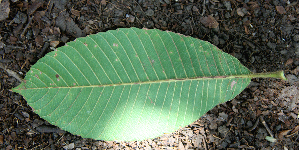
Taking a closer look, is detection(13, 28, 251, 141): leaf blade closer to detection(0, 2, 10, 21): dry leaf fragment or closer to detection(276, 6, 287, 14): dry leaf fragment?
detection(0, 2, 10, 21): dry leaf fragment

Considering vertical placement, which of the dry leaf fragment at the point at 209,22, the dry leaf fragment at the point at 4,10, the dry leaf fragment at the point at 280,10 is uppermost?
the dry leaf fragment at the point at 280,10

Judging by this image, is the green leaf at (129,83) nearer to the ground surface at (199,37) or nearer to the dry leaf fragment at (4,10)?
the ground surface at (199,37)

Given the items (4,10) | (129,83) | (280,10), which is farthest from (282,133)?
(4,10)

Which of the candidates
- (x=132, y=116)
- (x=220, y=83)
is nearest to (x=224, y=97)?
(x=220, y=83)

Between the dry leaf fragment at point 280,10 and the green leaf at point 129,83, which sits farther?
the dry leaf fragment at point 280,10

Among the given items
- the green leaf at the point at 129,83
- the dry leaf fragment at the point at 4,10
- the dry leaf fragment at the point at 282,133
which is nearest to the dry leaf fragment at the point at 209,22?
the green leaf at the point at 129,83

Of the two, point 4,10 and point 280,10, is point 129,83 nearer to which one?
point 4,10

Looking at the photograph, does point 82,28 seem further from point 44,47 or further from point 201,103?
point 201,103

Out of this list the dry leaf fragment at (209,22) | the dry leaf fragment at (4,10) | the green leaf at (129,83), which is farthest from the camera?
the dry leaf fragment at (209,22)
